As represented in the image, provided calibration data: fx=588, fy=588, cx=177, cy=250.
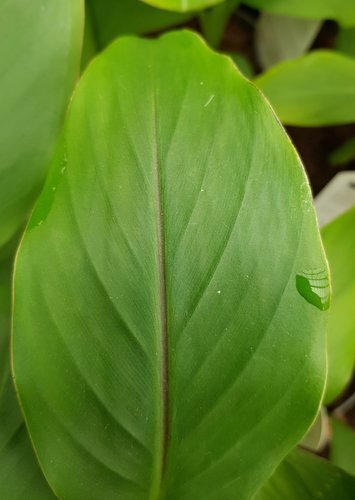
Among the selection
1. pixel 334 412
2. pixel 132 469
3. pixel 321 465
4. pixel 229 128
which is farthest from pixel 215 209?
pixel 334 412

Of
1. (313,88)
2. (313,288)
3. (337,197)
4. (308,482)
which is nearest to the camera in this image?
(313,288)

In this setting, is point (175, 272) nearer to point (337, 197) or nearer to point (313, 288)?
point (313, 288)

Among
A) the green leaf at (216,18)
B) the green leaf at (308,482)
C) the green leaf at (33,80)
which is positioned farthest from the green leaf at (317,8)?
the green leaf at (308,482)

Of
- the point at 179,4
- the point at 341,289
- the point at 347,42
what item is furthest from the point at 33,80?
the point at 347,42

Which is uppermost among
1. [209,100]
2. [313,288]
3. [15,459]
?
[209,100]

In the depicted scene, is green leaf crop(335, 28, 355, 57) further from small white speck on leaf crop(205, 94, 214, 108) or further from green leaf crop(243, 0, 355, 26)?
small white speck on leaf crop(205, 94, 214, 108)

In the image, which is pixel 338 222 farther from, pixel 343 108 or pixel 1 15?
pixel 1 15

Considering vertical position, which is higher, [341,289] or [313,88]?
[313,88]
